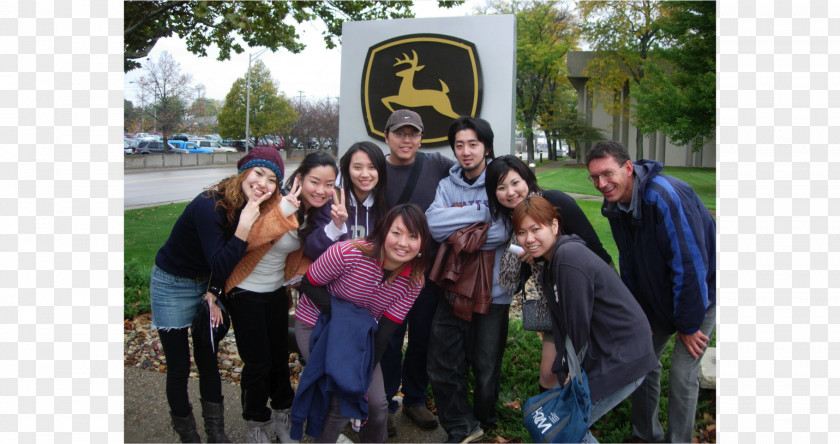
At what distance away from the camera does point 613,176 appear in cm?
265

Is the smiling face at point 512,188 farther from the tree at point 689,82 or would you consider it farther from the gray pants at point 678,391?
the tree at point 689,82

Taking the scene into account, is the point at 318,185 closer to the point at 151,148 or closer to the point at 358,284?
the point at 358,284

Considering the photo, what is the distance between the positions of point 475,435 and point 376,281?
1.08 metres

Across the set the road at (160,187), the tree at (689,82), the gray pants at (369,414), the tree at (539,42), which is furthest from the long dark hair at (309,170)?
the tree at (539,42)

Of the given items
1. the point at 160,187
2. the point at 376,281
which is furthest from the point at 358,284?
the point at 160,187

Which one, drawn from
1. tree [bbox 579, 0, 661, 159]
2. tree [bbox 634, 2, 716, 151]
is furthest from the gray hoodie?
tree [bbox 579, 0, 661, 159]

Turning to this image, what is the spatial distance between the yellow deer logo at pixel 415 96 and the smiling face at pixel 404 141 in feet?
4.55

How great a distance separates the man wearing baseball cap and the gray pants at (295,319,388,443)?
35cm

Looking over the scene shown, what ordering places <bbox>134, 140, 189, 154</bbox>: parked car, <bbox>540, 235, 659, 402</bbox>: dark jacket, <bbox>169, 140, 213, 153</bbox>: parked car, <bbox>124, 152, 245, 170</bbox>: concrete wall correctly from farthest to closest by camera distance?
1. <bbox>169, 140, 213, 153</bbox>: parked car
2. <bbox>134, 140, 189, 154</bbox>: parked car
3. <bbox>124, 152, 245, 170</bbox>: concrete wall
4. <bbox>540, 235, 659, 402</bbox>: dark jacket

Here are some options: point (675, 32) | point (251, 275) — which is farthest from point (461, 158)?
point (675, 32)

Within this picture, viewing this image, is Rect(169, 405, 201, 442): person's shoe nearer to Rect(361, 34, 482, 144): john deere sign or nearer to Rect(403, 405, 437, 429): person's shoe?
Rect(403, 405, 437, 429): person's shoe

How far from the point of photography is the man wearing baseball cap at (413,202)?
311 centimetres

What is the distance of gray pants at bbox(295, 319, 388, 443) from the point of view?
106 inches

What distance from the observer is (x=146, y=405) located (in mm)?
3590
